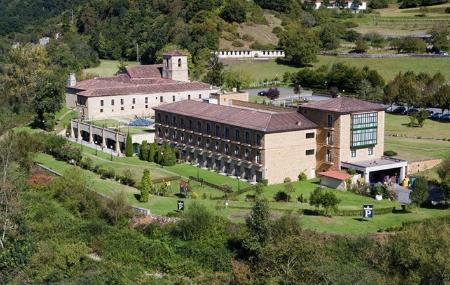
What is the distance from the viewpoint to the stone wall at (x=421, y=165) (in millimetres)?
39844

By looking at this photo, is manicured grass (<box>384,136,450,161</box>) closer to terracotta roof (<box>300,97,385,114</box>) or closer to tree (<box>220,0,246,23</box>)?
terracotta roof (<box>300,97,385,114</box>)

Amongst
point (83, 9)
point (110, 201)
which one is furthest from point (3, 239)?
point (83, 9)

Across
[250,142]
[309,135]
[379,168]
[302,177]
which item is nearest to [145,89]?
[250,142]

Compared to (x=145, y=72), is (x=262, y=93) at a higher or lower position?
lower

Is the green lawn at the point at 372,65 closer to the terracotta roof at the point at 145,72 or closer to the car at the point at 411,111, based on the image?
the car at the point at 411,111

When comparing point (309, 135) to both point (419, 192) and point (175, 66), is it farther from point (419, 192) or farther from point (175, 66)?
point (175, 66)

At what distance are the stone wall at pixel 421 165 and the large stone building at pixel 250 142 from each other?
5.24 meters

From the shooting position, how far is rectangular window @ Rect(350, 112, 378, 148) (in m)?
39.8

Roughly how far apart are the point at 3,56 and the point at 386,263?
3024 inches

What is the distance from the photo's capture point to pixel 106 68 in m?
Result: 80.9

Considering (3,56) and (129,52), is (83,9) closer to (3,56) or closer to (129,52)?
(3,56)

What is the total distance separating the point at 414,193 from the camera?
109ft

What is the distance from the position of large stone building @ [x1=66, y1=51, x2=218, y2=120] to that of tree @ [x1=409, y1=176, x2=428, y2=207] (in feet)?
89.1

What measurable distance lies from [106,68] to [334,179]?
158 feet
